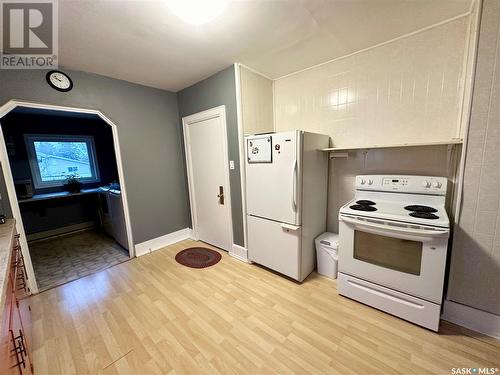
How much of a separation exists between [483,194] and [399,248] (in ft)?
2.17

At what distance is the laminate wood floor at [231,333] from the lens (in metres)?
1.38

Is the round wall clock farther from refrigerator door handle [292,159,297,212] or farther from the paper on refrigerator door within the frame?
refrigerator door handle [292,159,297,212]

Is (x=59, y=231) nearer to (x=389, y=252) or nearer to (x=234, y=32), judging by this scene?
(x=234, y=32)

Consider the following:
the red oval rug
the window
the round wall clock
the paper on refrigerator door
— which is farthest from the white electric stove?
the window

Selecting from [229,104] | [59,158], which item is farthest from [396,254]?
[59,158]

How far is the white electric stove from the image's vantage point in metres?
1.50

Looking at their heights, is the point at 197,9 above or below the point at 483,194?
above

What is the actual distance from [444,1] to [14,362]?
336cm

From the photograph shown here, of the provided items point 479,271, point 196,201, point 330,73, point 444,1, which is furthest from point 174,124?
point 479,271

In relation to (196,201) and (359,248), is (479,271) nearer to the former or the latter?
(359,248)

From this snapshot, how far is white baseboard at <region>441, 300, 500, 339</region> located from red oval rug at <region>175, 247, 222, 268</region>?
7.65ft

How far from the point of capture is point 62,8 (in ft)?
4.65

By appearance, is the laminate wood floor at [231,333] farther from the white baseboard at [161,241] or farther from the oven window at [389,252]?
the white baseboard at [161,241]

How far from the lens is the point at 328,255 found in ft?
7.45
